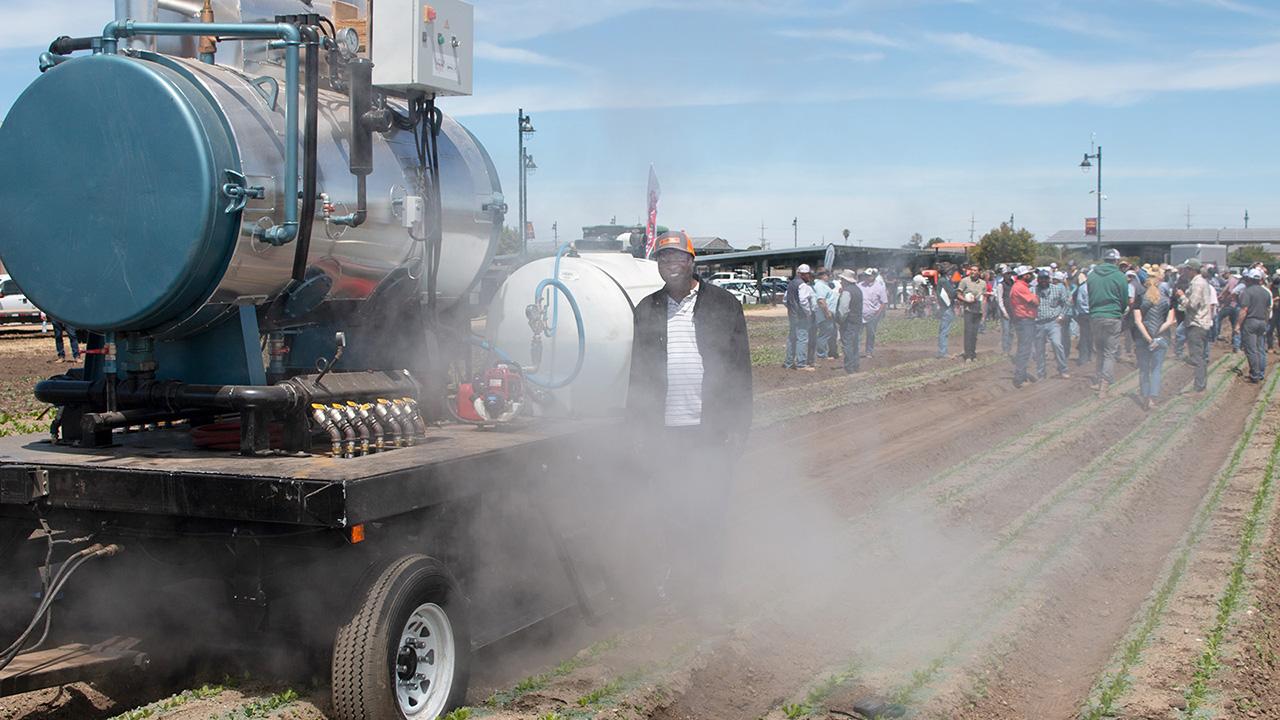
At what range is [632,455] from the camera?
629cm

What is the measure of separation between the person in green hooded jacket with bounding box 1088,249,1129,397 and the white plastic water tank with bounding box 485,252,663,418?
10.9 metres

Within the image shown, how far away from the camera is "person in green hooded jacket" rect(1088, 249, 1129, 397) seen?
52.0ft

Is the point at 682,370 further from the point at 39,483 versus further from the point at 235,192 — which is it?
the point at 39,483

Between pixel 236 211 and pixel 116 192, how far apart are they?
49 centimetres

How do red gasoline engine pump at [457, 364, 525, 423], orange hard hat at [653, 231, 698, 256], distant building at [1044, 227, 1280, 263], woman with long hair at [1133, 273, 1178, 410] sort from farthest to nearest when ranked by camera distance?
distant building at [1044, 227, 1280, 263], woman with long hair at [1133, 273, 1178, 410], orange hard hat at [653, 231, 698, 256], red gasoline engine pump at [457, 364, 525, 423]

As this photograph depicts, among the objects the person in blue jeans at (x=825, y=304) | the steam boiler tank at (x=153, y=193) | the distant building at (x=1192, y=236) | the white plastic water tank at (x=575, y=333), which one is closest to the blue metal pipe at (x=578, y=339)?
the white plastic water tank at (x=575, y=333)

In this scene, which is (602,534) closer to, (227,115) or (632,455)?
(632,455)

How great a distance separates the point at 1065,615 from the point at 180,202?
4850 millimetres

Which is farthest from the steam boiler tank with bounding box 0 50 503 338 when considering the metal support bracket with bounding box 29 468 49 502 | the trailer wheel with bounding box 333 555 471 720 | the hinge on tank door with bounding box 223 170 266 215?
the trailer wheel with bounding box 333 555 471 720

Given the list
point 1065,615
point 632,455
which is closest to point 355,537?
point 632,455

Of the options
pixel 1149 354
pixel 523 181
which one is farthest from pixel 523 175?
pixel 1149 354

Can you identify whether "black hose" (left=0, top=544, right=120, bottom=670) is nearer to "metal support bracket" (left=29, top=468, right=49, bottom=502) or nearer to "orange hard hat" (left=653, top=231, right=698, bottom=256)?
"metal support bracket" (left=29, top=468, right=49, bottom=502)

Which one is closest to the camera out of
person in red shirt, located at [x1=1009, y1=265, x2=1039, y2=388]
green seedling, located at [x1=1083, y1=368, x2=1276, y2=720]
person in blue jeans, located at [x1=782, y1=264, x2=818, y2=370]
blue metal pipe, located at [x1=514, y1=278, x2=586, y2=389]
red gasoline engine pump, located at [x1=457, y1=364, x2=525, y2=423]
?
green seedling, located at [x1=1083, y1=368, x2=1276, y2=720]

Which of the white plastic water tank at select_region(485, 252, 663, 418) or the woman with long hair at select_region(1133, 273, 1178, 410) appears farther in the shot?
the woman with long hair at select_region(1133, 273, 1178, 410)
